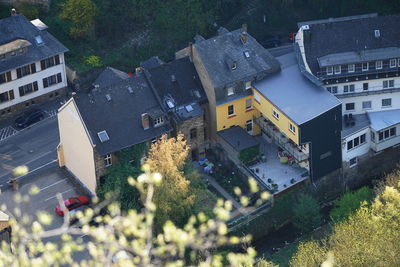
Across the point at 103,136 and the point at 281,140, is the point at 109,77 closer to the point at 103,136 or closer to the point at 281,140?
the point at 103,136

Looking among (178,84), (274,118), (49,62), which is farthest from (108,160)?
(49,62)

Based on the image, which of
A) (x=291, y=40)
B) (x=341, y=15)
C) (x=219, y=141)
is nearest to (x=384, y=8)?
(x=341, y=15)

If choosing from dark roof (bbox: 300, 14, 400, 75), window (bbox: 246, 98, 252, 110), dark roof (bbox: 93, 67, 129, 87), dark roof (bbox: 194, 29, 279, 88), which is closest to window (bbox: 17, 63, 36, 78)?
dark roof (bbox: 93, 67, 129, 87)

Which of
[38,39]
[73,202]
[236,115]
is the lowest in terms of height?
[73,202]

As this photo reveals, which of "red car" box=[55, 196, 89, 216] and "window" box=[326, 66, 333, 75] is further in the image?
"window" box=[326, 66, 333, 75]

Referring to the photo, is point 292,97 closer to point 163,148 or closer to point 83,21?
point 163,148

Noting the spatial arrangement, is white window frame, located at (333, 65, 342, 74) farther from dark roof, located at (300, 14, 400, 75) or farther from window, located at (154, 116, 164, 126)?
window, located at (154, 116, 164, 126)
